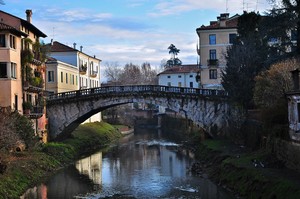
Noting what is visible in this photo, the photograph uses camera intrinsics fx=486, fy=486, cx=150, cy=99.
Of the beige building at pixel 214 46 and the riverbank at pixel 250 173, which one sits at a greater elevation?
the beige building at pixel 214 46

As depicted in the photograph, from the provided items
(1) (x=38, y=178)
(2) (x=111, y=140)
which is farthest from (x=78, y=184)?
(2) (x=111, y=140)

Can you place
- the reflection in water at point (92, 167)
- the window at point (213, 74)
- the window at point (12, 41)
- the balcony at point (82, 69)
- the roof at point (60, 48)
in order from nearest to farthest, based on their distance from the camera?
the reflection in water at point (92, 167) → the window at point (12, 41) → the window at point (213, 74) → the roof at point (60, 48) → the balcony at point (82, 69)

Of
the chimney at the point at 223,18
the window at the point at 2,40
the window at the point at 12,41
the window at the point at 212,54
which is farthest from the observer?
the window at the point at 212,54

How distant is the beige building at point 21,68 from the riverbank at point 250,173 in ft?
62.9

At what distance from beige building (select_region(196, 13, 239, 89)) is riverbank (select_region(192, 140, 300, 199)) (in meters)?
26.1

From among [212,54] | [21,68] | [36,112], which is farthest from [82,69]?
[21,68]

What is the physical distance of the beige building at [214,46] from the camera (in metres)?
73.0

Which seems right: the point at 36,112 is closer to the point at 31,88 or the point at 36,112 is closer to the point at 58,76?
the point at 31,88

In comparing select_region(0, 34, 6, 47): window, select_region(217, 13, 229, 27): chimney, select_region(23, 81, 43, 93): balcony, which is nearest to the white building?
select_region(217, 13, 229, 27): chimney

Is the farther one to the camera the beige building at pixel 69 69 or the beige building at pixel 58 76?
the beige building at pixel 69 69

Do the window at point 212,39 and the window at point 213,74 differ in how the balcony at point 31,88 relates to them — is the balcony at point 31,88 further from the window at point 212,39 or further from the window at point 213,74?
the window at point 212,39

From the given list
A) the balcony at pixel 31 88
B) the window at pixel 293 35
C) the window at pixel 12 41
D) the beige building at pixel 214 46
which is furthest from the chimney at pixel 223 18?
the window at pixel 12 41

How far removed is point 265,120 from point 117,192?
12666 mm

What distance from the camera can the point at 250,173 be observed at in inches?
1270
